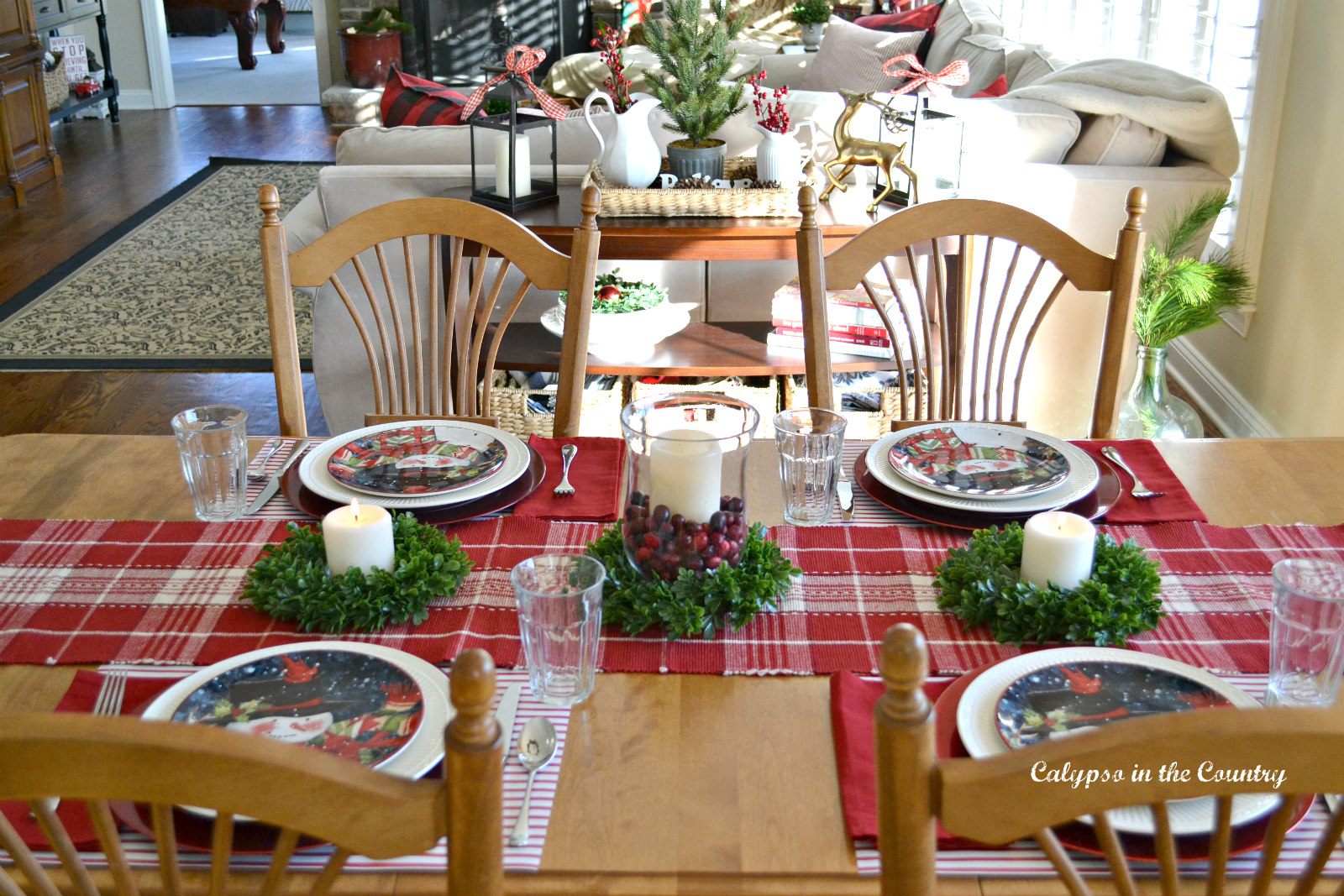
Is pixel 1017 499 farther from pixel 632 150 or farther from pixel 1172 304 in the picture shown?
pixel 1172 304

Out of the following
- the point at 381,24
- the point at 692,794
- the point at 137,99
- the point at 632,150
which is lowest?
the point at 137,99

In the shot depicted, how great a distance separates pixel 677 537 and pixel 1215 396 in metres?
2.81

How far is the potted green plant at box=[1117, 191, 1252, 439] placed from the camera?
2.75 m

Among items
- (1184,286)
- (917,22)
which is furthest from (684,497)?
(917,22)

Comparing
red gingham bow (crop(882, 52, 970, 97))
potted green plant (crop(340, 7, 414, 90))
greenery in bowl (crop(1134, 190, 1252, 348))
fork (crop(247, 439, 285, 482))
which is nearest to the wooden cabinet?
potted green plant (crop(340, 7, 414, 90))

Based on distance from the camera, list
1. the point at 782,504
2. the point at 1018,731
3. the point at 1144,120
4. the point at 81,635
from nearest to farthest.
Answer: the point at 1018,731, the point at 81,635, the point at 782,504, the point at 1144,120

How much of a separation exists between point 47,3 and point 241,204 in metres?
2.15

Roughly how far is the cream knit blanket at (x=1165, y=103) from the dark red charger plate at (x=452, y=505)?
217 cm

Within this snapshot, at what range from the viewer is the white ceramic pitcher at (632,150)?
2611 millimetres

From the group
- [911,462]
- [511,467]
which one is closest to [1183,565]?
[911,462]

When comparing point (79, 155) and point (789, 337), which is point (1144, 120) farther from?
point (79, 155)

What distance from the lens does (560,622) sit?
3.13ft

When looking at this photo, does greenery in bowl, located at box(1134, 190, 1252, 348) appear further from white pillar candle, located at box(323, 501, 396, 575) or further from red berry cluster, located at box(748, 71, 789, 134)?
white pillar candle, located at box(323, 501, 396, 575)

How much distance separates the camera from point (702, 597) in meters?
1.08
